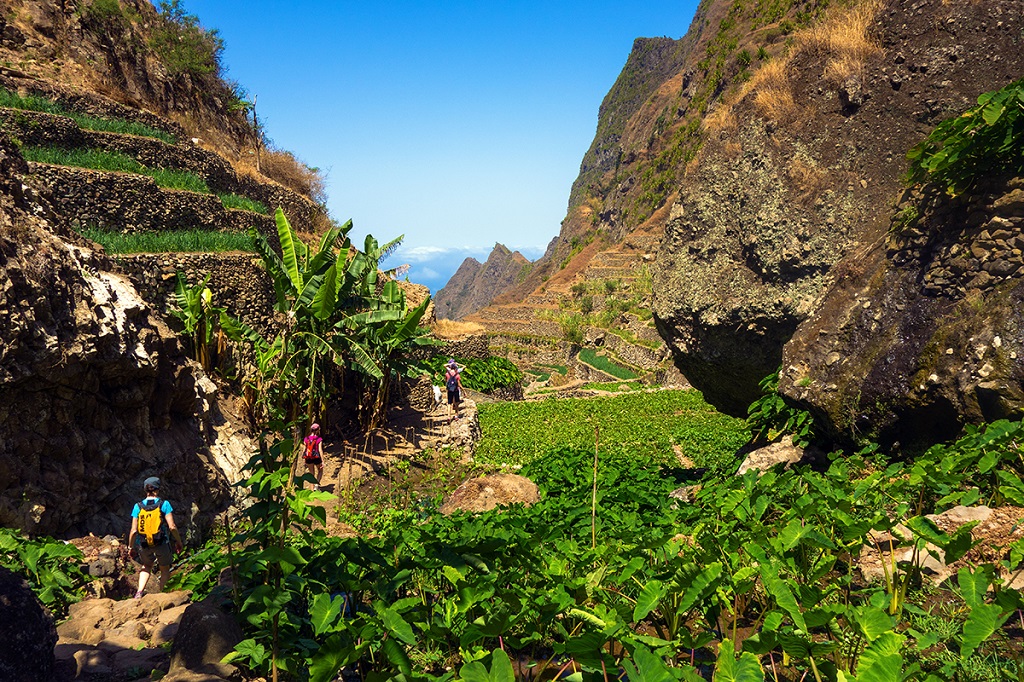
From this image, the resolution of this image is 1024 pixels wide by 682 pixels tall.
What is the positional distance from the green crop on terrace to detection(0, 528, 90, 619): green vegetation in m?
8.20

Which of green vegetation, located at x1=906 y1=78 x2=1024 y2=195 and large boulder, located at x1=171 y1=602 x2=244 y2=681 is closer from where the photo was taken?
large boulder, located at x1=171 y1=602 x2=244 y2=681

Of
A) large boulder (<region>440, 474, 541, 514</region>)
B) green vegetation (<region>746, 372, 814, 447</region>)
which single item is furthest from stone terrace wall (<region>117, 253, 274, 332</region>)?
green vegetation (<region>746, 372, 814, 447</region>)

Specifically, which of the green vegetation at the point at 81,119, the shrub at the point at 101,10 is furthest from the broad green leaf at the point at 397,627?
the shrub at the point at 101,10

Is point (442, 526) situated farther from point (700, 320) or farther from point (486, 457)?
point (486, 457)

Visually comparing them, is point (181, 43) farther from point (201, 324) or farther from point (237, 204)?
point (201, 324)

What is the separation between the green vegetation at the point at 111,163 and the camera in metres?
16.9

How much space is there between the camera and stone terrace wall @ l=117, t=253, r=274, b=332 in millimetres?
13312

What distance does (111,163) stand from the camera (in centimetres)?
1853

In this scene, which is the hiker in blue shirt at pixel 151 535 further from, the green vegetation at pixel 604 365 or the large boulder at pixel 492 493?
the green vegetation at pixel 604 365

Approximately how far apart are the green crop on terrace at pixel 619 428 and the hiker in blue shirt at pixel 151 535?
7347mm

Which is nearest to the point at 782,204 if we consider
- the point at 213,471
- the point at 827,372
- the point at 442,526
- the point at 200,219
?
the point at 827,372

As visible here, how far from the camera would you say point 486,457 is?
1341 cm

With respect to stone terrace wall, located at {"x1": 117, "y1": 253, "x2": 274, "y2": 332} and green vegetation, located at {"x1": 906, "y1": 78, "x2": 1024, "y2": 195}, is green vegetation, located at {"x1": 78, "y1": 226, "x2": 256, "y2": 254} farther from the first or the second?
green vegetation, located at {"x1": 906, "y1": 78, "x2": 1024, "y2": 195}

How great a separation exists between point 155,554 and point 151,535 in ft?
0.87
